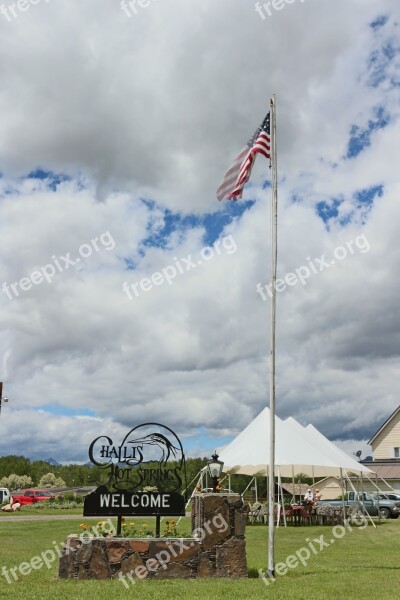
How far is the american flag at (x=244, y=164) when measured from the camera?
39.9ft

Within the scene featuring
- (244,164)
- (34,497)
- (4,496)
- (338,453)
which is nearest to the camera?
(244,164)

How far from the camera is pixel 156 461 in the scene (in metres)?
11.6

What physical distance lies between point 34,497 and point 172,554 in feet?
122

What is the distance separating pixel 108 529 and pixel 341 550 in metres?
6.86

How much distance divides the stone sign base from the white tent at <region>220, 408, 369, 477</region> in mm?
11685

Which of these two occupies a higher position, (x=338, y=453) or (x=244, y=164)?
(x=244, y=164)

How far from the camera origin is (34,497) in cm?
4447

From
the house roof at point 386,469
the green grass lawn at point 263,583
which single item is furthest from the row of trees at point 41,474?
the green grass lawn at point 263,583

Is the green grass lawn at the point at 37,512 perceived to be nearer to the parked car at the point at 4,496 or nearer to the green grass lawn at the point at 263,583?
the parked car at the point at 4,496

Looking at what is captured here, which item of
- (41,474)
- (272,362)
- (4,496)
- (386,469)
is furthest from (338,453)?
(41,474)

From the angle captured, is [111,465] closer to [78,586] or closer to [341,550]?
[78,586]

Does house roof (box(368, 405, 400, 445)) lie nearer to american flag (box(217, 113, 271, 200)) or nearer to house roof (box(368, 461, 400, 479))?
house roof (box(368, 461, 400, 479))

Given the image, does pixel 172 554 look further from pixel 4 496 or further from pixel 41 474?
pixel 41 474

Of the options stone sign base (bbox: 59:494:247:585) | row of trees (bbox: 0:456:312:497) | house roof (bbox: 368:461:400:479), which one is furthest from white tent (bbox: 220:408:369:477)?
row of trees (bbox: 0:456:312:497)
